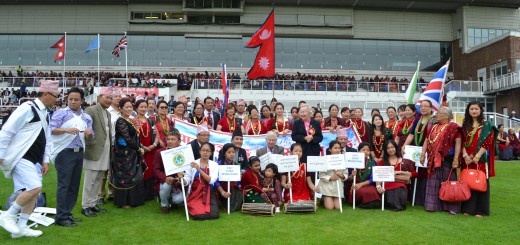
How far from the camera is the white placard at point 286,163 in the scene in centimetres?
734

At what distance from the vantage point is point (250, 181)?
7.53 metres

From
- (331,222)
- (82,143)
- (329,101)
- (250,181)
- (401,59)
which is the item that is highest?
(401,59)

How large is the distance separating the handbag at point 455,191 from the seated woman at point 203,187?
3.90 meters

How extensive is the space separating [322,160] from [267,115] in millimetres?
2817

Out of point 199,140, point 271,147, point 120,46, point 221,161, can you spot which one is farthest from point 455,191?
point 120,46

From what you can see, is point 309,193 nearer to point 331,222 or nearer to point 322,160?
point 322,160

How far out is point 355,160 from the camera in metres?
7.71

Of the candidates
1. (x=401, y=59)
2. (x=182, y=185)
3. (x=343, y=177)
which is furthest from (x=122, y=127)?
(x=401, y=59)

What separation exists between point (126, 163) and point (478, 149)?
6.08 metres

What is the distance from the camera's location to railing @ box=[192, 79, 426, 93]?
90.4ft

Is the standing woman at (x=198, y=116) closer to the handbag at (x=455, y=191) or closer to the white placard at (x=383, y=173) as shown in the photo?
the white placard at (x=383, y=173)

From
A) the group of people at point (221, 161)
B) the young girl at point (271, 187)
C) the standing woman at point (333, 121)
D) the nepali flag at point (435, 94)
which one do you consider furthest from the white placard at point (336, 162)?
the nepali flag at point (435, 94)

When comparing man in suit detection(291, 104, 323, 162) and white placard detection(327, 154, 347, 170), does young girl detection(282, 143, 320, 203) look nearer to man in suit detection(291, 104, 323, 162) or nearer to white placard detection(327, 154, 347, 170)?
man in suit detection(291, 104, 323, 162)

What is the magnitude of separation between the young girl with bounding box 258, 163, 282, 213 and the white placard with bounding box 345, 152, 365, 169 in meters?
1.36
